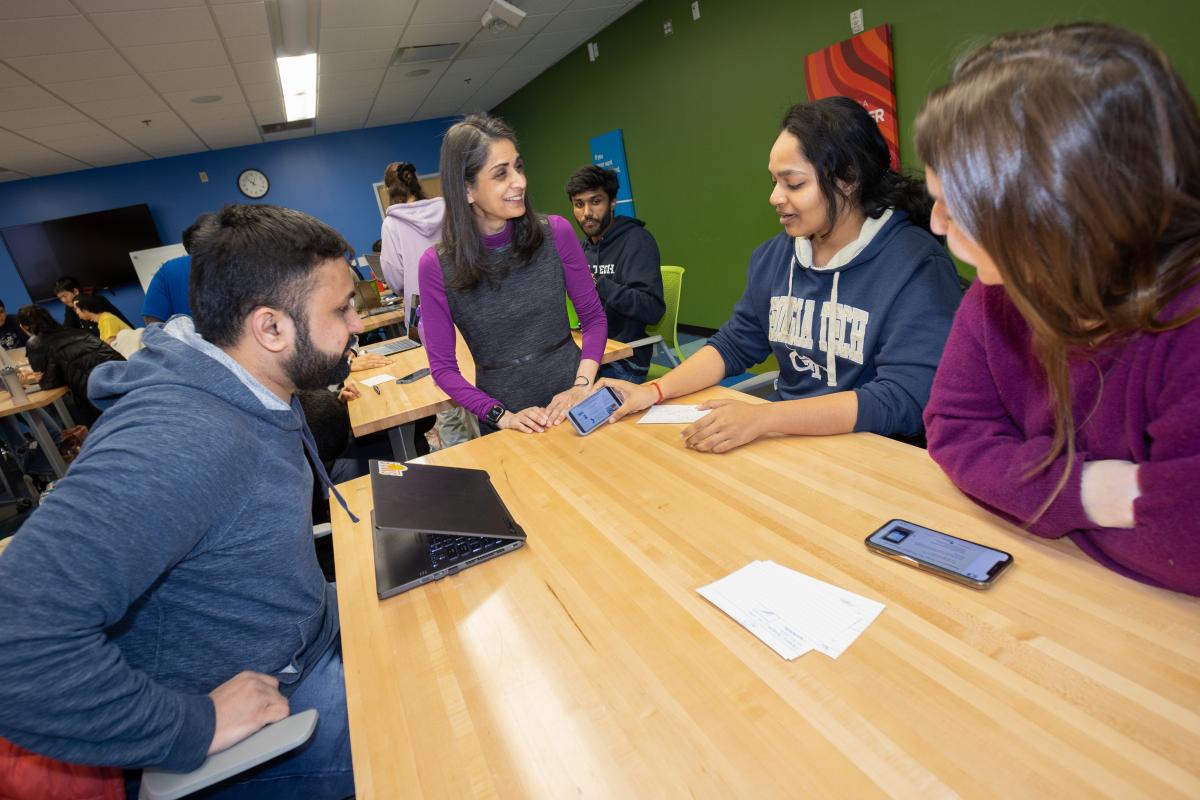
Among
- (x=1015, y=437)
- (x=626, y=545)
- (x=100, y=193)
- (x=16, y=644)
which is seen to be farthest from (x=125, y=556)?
(x=100, y=193)

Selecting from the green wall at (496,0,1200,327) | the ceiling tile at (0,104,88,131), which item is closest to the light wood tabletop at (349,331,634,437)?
the green wall at (496,0,1200,327)

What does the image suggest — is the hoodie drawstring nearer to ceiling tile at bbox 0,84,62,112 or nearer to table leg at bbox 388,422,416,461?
table leg at bbox 388,422,416,461

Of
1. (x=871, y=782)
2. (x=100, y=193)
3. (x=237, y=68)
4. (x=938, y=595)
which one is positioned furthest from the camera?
(x=100, y=193)

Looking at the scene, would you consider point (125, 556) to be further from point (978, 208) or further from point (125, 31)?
point (125, 31)

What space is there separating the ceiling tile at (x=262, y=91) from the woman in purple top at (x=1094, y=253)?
6.56 m

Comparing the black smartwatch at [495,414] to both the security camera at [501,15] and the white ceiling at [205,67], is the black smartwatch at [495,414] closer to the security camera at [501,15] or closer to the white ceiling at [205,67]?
the white ceiling at [205,67]

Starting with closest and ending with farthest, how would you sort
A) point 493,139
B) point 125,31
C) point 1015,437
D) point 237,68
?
point 1015,437, point 493,139, point 125,31, point 237,68

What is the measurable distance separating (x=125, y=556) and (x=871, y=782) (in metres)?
0.85

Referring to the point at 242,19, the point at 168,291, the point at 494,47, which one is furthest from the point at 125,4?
the point at 494,47

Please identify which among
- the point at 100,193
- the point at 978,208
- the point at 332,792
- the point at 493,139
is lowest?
the point at 332,792

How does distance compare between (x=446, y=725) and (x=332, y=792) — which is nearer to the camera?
(x=446, y=725)

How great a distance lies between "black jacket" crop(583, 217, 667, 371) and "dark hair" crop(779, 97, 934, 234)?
1.36 metres

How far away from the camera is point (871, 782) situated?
1.90 ft

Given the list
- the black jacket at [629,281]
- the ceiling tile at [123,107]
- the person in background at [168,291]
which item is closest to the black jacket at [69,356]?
the person in background at [168,291]
